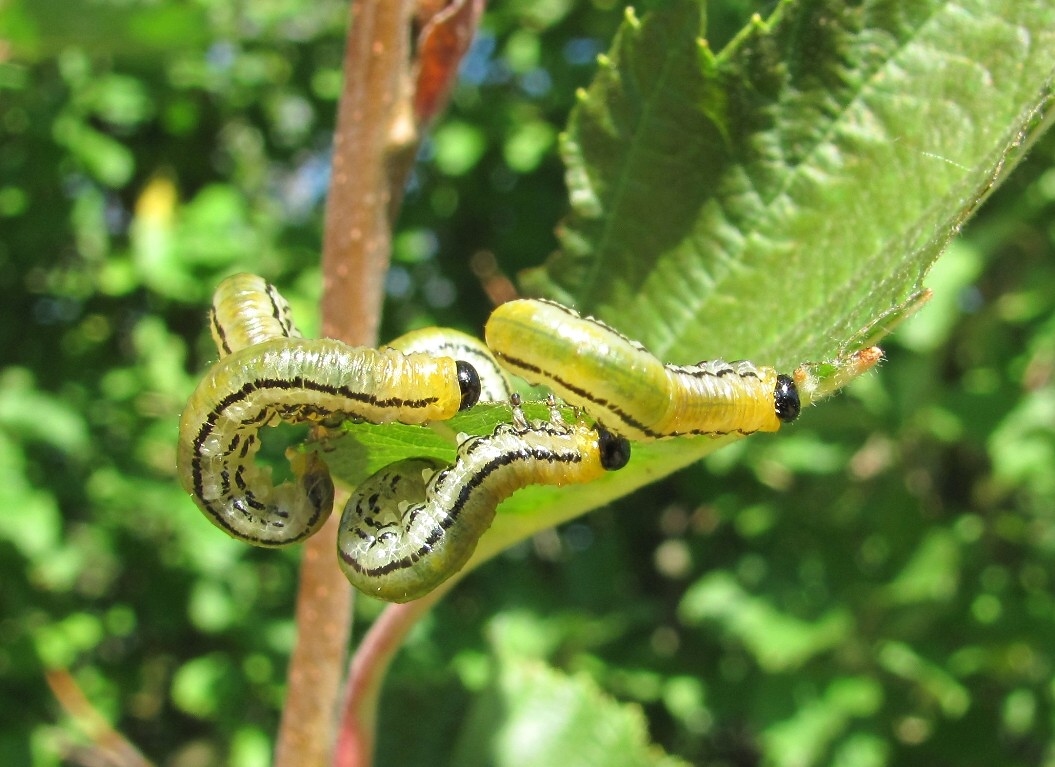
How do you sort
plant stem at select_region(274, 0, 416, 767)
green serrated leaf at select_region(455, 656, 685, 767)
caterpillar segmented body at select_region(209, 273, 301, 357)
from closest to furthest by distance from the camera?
caterpillar segmented body at select_region(209, 273, 301, 357), plant stem at select_region(274, 0, 416, 767), green serrated leaf at select_region(455, 656, 685, 767)

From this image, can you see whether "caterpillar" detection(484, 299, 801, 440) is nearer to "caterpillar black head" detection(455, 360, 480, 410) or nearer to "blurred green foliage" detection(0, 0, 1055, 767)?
"caterpillar black head" detection(455, 360, 480, 410)

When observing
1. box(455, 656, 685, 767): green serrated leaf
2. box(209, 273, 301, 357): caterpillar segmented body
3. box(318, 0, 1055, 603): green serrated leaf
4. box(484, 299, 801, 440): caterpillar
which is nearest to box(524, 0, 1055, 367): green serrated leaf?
box(318, 0, 1055, 603): green serrated leaf

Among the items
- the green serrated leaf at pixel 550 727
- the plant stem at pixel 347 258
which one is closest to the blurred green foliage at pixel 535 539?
the green serrated leaf at pixel 550 727

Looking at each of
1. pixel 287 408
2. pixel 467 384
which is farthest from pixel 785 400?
pixel 287 408

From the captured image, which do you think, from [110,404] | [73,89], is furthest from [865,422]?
[73,89]

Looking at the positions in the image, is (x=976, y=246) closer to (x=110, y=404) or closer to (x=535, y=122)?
(x=535, y=122)

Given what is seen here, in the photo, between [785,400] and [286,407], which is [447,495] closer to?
[286,407]
